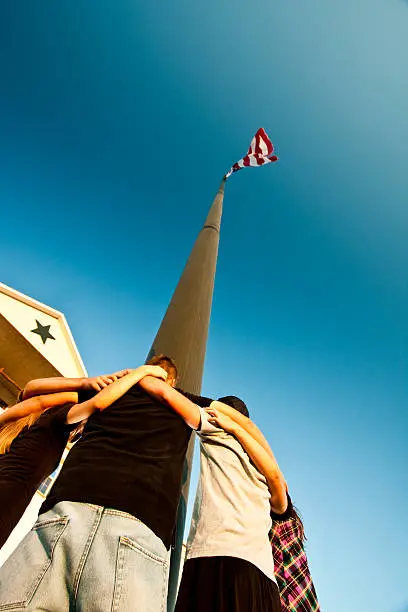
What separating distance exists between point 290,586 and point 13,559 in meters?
1.70

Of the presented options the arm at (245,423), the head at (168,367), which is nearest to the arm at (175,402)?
the arm at (245,423)

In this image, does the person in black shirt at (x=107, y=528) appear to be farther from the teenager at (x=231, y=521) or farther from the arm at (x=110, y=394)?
the teenager at (x=231, y=521)

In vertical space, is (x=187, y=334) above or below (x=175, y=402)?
above

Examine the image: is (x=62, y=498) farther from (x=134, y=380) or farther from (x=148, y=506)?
(x=134, y=380)

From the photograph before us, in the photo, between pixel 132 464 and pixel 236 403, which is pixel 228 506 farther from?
pixel 236 403

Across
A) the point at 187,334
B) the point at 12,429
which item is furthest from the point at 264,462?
the point at 187,334

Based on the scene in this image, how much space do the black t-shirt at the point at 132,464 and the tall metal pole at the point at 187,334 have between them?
0.82 m

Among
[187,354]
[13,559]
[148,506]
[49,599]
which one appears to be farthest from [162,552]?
[187,354]

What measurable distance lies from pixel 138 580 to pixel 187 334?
3.05 metres

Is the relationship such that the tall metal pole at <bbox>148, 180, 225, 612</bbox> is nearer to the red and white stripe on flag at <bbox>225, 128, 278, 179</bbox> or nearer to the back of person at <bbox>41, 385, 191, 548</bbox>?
the back of person at <bbox>41, 385, 191, 548</bbox>

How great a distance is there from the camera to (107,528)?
136 cm

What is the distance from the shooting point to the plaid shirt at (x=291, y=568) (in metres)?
2.17

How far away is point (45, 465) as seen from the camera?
2.34 meters

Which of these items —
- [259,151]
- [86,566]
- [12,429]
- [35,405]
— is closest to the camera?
[86,566]
